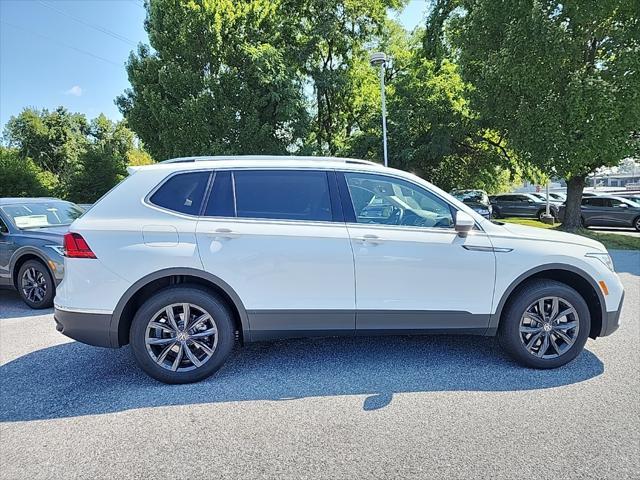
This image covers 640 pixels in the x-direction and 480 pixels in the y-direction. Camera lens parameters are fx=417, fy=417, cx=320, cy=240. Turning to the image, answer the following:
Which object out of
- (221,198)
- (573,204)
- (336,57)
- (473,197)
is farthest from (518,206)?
(221,198)

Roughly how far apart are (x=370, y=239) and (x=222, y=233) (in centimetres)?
124

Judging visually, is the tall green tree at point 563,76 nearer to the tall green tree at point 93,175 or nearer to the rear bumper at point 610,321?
the rear bumper at point 610,321

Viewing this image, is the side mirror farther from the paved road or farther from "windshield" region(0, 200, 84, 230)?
"windshield" region(0, 200, 84, 230)

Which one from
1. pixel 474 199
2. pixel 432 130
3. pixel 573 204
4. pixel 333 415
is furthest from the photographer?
pixel 432 130

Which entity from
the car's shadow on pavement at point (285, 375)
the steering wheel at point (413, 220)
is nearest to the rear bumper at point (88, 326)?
the car's shadow on pavement at point (285, 375)

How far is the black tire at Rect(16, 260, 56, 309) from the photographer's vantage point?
614 centimetres

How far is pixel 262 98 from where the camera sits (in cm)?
1756

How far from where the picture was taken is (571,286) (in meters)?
3.84

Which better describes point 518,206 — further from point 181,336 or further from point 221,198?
point 181,336

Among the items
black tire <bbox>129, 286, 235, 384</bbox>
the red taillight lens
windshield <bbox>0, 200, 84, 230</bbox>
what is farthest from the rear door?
windshield <bbox>0, 200, 84, 230</bbox>

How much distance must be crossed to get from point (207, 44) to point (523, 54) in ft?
40.0

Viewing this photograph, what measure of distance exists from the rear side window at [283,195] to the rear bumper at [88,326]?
1419mm

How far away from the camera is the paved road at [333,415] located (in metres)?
2.53

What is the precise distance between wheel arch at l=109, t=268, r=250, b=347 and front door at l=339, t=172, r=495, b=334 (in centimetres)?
103
